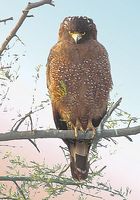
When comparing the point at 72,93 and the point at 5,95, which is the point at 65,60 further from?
the point at 5,95

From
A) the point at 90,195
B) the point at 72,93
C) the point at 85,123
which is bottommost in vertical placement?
the point at 90,195

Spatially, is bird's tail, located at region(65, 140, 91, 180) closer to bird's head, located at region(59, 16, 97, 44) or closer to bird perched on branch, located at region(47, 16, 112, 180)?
bird perched on branch, located at region(47, 16, 112, 180)

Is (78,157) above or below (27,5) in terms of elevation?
below

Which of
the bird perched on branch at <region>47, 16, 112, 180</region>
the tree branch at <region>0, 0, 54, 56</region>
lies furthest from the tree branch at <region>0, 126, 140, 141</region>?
the tree branch at <region>0, 0, 54, 56</region>

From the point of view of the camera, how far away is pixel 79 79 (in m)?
4.99

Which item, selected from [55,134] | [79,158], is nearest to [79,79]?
[55,134]

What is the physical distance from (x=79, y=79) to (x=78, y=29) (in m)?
0.70

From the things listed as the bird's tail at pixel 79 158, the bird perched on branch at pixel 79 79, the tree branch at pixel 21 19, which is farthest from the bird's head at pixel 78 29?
the bird's tail at pixel 79 158

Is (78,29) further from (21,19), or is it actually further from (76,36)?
(21,19)

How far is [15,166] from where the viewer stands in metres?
6.64

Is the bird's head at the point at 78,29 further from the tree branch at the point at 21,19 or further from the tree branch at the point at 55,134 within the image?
the tree branch at the point at 55,134

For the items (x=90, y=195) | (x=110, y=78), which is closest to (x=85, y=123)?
(x=110, y=78)

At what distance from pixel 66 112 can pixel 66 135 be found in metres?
0.70

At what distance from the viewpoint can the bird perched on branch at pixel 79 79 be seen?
5.00m
